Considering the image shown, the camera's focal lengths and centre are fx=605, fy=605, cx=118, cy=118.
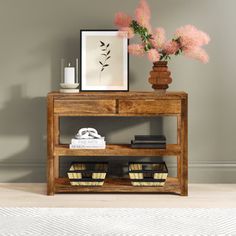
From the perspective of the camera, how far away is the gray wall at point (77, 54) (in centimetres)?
383

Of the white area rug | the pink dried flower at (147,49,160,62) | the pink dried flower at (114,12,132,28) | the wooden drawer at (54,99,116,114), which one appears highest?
the pink dried flower at (114,12,132,28)

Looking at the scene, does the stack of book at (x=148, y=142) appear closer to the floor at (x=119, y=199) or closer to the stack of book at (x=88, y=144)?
the stack of book at (x=88, y=144)

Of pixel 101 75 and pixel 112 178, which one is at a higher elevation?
pixel 101 75

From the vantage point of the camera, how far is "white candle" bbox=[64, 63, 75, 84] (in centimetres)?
366

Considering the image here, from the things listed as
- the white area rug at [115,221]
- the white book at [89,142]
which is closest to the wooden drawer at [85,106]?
the white book at [89,142]

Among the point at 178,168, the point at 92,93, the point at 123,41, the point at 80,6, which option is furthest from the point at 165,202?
the point at 80,6

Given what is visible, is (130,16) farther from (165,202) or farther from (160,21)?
(165,202)

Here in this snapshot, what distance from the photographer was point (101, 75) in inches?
148

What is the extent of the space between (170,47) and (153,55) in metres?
0.12

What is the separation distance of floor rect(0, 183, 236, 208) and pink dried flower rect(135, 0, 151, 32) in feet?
3.32

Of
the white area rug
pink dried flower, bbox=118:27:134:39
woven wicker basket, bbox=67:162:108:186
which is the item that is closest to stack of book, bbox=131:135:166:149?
woven wicker basket, bbox=67:162:108:186

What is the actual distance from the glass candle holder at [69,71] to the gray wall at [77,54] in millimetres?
41

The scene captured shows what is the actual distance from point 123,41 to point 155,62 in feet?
0.88

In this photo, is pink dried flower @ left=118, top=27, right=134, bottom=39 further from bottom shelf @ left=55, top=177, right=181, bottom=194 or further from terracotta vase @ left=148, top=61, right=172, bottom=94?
bottom shelf @ left=55, top=177, right=181, bottom=194
